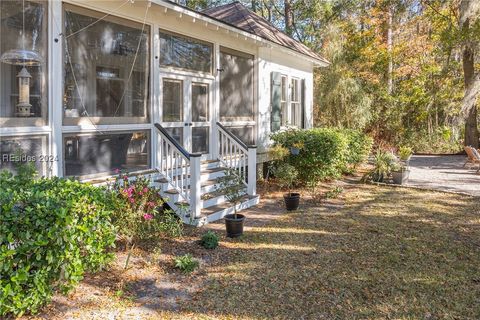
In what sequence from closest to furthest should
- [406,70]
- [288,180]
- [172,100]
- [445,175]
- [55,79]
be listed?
[55,79] → [172,100] → [288,180] → [445,175] → [406,70]

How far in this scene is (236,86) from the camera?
9773 mm

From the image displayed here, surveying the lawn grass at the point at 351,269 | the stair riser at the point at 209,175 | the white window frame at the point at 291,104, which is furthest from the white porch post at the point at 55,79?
the white window frame at the point at 291,104

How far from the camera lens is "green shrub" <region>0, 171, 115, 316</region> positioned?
311 centimetres

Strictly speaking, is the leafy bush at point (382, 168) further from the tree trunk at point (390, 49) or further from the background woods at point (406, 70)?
the tree trunk at point (390, 49)

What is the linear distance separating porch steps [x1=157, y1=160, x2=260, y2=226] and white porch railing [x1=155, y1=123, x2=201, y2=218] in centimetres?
10

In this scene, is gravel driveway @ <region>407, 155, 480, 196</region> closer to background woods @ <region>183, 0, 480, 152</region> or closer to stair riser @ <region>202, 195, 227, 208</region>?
background woods @ <region>183, 0, 480, 152</region>

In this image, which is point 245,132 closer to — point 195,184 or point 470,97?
point 195,184

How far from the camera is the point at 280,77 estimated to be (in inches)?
456

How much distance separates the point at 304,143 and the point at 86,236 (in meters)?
7.07

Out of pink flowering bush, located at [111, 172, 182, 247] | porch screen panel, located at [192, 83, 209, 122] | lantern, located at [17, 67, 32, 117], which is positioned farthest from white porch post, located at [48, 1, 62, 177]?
porch screen panel, located at [192, 83, 209, 122]

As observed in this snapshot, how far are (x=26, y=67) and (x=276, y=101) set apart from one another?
7.41 meters

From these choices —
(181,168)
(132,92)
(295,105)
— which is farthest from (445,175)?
(132,92)

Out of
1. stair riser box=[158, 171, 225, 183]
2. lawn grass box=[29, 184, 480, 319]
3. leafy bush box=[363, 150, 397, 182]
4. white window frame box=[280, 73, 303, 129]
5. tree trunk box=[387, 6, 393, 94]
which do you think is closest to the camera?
lawn grass box=[29, 184, 480, 319]

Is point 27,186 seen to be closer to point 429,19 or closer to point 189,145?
point 189,145
